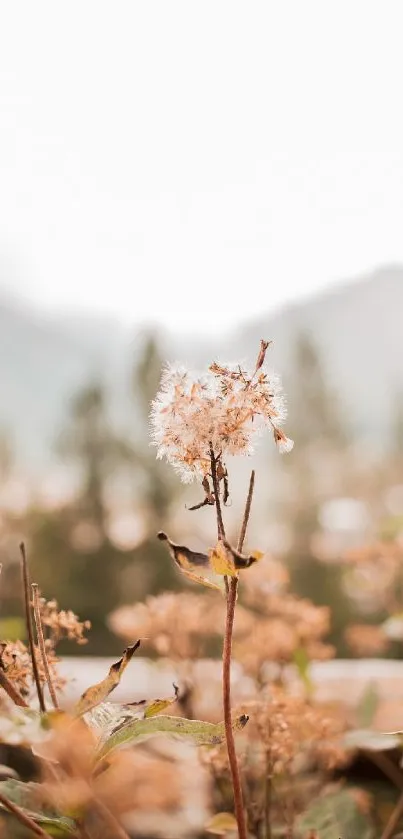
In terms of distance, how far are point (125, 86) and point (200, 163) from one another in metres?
0.53

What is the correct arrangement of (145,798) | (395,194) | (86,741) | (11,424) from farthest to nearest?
1. (11,424)
2. (395,194)
3. (145,798)
4. (86,741)

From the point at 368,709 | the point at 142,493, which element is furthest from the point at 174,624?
the point at 142,493

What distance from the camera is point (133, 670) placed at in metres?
1.28

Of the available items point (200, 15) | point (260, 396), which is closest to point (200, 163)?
point (200, 15)

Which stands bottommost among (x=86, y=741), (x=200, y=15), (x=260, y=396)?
(x=86, y=741)

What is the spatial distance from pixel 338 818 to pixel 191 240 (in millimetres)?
2081

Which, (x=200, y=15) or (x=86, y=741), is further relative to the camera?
(x=200, y=15)

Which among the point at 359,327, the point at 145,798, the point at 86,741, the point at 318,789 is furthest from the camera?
the point at 359,327

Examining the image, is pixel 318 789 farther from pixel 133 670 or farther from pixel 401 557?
pixel 133 670

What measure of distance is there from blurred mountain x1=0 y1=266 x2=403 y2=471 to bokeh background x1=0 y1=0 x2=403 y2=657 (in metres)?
0.02

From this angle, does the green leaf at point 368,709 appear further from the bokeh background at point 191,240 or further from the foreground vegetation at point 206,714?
the bokeh background at point 191,240

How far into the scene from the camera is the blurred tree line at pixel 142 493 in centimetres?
223

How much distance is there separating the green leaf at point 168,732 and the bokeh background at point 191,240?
2.73 feet

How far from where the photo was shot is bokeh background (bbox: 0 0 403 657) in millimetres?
1392
